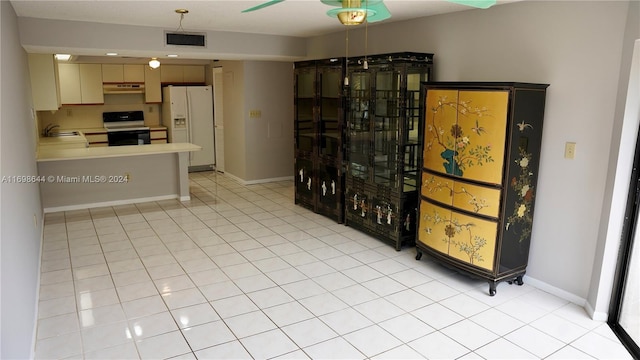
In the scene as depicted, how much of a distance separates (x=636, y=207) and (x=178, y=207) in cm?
528

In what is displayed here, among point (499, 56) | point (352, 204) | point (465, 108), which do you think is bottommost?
point (352, 204)

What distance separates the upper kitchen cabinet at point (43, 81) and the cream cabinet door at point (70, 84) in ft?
7.64

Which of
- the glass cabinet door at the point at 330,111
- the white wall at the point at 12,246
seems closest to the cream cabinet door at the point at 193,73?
the glass cabinet door at the point at 330,111

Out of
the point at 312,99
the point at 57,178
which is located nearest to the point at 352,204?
the point at 312,99

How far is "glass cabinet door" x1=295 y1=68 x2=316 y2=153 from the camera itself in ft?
19.2

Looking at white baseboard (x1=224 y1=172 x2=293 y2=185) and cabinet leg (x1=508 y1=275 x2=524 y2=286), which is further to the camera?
white baseboard (x1=224 y1=172 x2=293 y2=185)

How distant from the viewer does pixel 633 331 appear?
304 centimetres

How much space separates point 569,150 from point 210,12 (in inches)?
136

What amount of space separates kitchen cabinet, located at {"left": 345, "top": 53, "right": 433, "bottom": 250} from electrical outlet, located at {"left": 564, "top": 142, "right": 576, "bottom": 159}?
137 cm

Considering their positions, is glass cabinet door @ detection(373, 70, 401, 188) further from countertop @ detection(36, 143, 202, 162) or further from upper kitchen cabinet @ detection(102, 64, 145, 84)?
upper kitchen cabinet @ detection(102, 64, 145, 84)

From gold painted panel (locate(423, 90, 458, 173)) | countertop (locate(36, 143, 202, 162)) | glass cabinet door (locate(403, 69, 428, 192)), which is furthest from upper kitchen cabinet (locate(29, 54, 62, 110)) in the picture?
gold painted panel (locate(423, 90, 458, 173))

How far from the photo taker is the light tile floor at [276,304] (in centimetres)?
293

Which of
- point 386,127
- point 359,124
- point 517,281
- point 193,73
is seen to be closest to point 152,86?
point 193,73

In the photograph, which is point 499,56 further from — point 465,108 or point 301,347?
point 301,347
